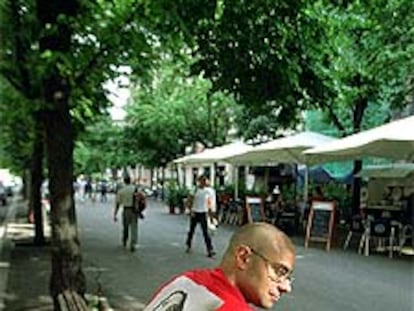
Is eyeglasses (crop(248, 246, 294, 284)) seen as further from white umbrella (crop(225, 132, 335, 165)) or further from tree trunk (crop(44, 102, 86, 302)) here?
white umbrella (crop(225, 132, 335, 165))

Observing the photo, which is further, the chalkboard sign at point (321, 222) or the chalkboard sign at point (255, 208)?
the chalkboard sign at point (255, 208)

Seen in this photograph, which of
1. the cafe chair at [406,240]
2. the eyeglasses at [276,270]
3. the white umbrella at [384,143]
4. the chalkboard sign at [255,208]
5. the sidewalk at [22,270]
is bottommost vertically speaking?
the sidewalk at [22,270]

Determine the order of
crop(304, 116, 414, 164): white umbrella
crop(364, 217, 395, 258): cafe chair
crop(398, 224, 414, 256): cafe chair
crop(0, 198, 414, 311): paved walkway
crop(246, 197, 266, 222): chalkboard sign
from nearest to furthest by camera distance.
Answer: crop(0, 198, 414, 311): paved walkway → crop(304, 116, 414, 164): white umbrella → crop(364, 217, 395, 258): cafe chair → crop(398, 224, 414, 256): cafe chair → crop(246, 197, 266, 222): chalkboard sign

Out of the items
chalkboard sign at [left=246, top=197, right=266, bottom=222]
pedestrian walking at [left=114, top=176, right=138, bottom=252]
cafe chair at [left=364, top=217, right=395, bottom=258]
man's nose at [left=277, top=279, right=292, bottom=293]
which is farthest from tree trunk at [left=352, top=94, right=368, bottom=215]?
man's nose at [left=277, top=279, right=292, bottom=293]

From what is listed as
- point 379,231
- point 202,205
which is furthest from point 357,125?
point 202,205

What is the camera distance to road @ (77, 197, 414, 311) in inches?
436

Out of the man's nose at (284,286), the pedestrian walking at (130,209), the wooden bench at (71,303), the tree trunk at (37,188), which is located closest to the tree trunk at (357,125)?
the pedestrian walking at (130,209)

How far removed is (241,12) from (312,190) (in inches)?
910

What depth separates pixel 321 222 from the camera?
19281 millimetres

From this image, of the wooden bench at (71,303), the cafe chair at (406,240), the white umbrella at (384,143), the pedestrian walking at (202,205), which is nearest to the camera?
the wooden bench at (71,303)

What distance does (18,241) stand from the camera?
66.2ft

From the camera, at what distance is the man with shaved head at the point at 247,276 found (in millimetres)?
2078

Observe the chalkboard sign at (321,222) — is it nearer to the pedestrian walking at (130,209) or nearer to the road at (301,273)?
the road at (301,273)

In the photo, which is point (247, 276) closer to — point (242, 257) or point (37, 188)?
point (242, 257)
